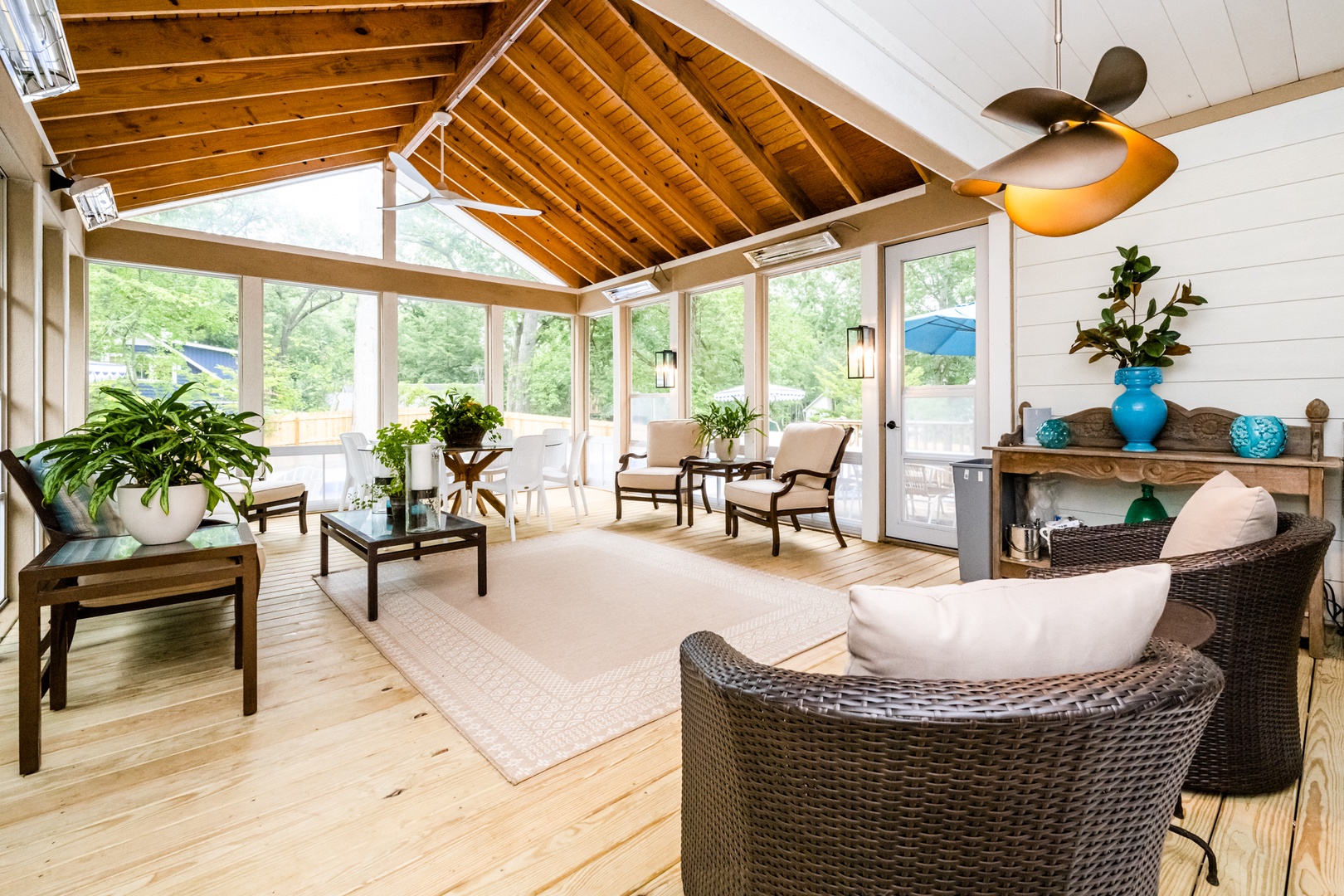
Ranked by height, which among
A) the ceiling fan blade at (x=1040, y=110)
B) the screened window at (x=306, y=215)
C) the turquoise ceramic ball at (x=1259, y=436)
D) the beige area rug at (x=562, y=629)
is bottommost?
the beige area rug at (x=562, y=629)

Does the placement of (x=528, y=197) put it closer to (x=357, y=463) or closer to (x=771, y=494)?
(x=357, y=463)

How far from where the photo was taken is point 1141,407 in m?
3.20

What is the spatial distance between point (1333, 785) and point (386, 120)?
7.25 metres

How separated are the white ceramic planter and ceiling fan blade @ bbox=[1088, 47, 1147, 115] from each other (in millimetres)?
3106

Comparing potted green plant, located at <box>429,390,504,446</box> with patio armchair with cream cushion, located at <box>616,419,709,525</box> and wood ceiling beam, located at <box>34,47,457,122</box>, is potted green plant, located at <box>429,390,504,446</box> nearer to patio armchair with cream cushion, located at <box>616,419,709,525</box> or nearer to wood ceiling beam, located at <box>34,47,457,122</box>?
patio armchair with cream cushion, located at <box>616,419,709,525</box>

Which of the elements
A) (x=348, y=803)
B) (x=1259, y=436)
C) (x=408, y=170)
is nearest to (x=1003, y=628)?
(x=348, y=803)

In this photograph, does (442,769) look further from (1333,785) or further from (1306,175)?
(1306,175)

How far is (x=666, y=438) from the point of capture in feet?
20.2

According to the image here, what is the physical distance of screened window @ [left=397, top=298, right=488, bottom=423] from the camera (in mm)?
6684

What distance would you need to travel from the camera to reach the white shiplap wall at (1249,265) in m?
2.91

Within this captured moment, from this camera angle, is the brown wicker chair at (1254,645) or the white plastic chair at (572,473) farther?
the white plastic chair at (572,473)

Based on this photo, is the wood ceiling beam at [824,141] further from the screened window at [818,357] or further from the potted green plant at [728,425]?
the potted green plant at [728,425]

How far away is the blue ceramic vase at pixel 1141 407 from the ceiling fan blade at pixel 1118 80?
201cm

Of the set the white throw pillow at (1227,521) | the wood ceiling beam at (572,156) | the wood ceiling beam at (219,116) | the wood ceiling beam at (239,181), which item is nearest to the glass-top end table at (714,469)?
the wood ceiling beam at (572,156)
